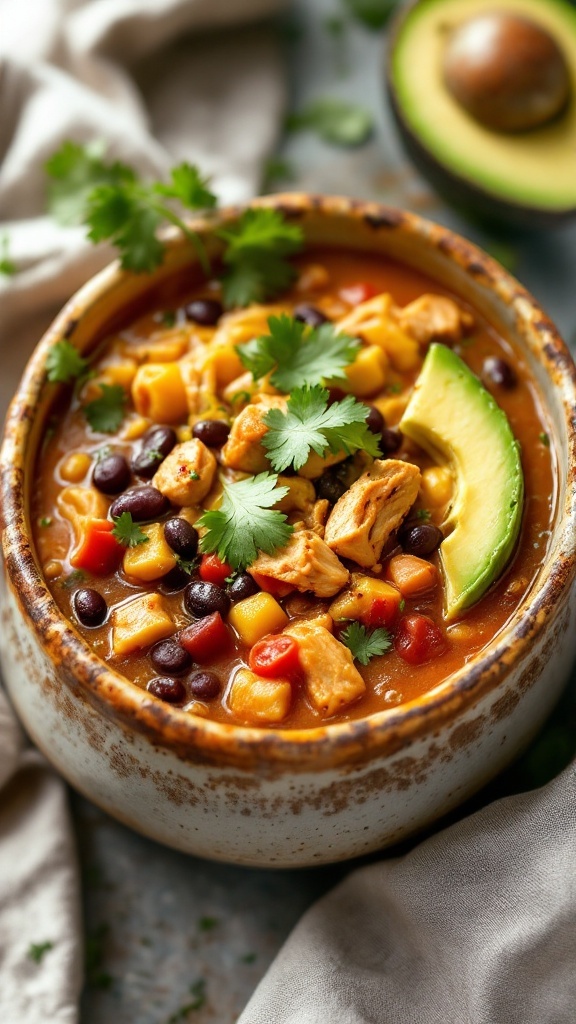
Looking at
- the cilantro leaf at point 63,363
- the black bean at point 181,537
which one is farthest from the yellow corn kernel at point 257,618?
the cilantro leaf at point 63,363

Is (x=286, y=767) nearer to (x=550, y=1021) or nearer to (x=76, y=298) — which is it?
(x=550, y=1021)

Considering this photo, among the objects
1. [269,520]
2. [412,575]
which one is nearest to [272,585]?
[269,520]

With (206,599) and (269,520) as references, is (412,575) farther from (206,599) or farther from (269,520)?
(206,599)

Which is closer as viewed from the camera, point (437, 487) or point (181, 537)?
point (181, 537)

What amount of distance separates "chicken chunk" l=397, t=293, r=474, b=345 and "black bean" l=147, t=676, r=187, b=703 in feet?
5.01

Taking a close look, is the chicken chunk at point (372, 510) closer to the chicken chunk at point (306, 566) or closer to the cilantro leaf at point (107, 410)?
the chicken chunk at point (306, 566)

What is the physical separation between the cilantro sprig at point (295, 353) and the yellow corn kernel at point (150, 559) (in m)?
0.67

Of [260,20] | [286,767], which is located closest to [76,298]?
[286,767]

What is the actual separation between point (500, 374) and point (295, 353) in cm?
72

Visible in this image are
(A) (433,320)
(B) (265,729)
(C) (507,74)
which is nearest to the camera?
(B) (265,729)

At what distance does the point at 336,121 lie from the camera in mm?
5512

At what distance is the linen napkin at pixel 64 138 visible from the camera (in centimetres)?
382

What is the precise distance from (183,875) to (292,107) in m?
3.65

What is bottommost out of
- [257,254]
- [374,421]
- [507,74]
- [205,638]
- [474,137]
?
[205,638]
